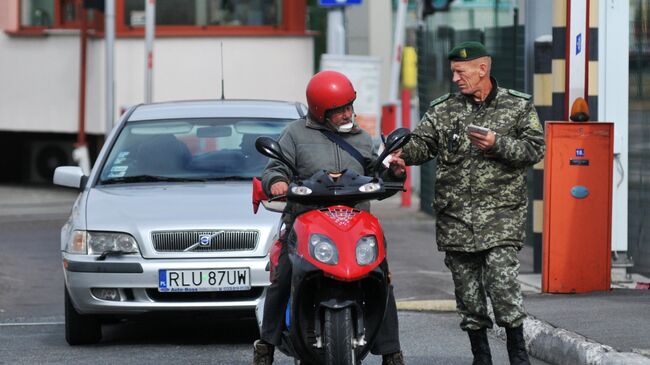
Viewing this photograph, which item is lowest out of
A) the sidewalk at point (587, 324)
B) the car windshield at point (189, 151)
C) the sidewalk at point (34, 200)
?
the sidewalk at point (34, 200)

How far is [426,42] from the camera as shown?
1969cm

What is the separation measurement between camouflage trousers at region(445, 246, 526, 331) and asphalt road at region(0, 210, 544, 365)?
87 centimetres

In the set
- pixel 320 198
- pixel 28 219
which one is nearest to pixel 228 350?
pixel 320 198

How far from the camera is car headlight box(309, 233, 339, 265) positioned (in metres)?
6.73

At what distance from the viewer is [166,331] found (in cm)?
1055

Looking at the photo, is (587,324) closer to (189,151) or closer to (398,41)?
(189,151)

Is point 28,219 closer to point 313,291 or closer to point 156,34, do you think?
point 156,34

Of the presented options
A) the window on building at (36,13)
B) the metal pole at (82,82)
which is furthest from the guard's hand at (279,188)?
the window on building at (36,13)

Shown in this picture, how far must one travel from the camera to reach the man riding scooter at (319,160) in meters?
7.11

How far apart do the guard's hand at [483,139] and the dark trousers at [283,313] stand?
0.85 meters

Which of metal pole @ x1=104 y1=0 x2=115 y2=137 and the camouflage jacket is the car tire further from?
metal pole @ x1=104 y1=0 x2=115 y2=137

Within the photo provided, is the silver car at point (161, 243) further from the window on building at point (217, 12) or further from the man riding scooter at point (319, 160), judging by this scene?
the window on building at point (217, 12)

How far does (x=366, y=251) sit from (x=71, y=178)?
157 inches

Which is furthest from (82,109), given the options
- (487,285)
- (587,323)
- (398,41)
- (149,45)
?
(487,285)
